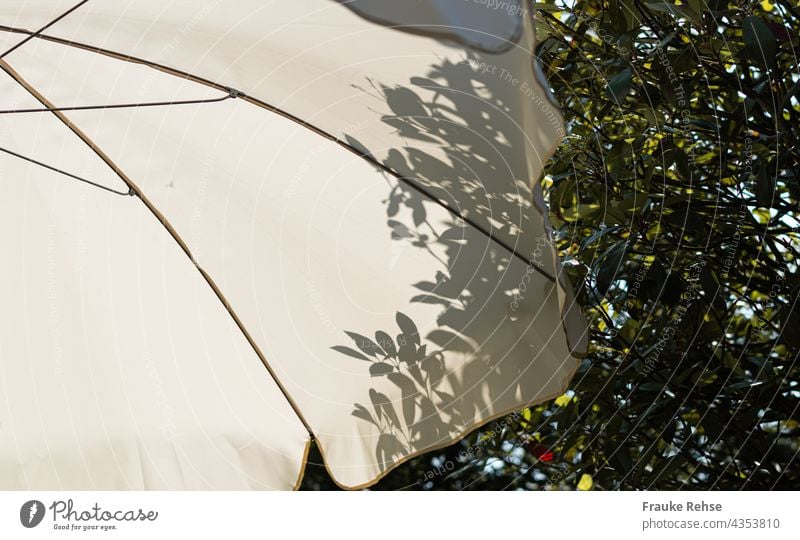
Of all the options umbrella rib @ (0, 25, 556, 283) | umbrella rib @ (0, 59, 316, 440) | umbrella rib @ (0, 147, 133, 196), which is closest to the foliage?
Answer: umbrella rib @ (0, 25, 556, 283)

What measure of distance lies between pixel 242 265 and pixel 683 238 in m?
1.13

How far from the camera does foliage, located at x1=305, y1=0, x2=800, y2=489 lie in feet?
5.29

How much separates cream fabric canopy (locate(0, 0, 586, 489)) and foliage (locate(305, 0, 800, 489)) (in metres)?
0.28

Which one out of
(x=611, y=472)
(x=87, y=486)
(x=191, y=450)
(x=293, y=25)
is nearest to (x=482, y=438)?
(x=611, y=472)

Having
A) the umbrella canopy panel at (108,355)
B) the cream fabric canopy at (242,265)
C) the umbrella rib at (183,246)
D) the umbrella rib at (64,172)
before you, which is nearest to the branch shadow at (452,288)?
the cream fabric canopy at (242,265)

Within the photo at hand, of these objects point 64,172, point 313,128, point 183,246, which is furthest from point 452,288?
point 64,172

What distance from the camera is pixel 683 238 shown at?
5.75 ft

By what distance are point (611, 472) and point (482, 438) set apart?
0.53 metres

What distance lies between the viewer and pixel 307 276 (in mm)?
1858

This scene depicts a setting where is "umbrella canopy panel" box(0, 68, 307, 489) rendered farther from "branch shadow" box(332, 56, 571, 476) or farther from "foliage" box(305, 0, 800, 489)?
"foliage" box(305, 0, 800, 489)

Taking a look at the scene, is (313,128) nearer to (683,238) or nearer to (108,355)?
(108,355)

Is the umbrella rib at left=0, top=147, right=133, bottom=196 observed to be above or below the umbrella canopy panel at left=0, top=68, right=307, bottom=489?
above
